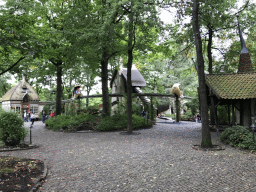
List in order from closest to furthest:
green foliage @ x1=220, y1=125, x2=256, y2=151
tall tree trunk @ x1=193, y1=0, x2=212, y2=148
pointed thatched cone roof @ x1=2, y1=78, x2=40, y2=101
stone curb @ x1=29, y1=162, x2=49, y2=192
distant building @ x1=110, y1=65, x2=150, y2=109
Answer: stone curb @ x1=29, y1=162, x2=49, y2=192 < green foliage @ x1=220, y1=125, x2=256, y2=151 < tall tree trunk @ x1=193, y1=0, x2=212, y2=148 < distant building @ x1=110, y1=65, x2=150, y2=109 < pointed thatched cone roof @ x1=2, y1=78, x2=40, y2=101

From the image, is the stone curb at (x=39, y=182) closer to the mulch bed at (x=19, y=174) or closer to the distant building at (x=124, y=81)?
the mulch bed at (x=19, y=174)

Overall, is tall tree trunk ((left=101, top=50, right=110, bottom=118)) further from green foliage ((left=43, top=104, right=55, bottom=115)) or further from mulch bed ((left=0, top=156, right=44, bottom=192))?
green foliage ((left=43, top=104, right=55, bottom=115))

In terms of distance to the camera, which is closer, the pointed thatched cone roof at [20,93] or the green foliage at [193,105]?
the green foliage at [193,105]

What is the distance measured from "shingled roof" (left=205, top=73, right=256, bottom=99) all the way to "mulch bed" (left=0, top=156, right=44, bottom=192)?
10.1 m

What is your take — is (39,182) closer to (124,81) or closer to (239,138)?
(239,138)

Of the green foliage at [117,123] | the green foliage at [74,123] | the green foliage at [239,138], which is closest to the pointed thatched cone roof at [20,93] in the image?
the green foliage at [74,123]

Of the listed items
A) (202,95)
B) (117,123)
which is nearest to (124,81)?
(117,123)

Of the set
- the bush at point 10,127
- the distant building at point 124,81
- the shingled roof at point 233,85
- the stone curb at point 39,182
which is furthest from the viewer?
the distant building at point 124,81

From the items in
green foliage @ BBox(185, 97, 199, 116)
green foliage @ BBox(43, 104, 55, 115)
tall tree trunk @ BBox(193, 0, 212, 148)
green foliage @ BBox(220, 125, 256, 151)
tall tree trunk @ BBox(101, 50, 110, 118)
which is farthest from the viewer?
green foliage @ BBox(43, 104, 55, 115)

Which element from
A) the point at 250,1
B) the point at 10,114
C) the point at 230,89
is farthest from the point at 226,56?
the point at 10,114

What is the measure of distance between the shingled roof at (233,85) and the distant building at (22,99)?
35918mm

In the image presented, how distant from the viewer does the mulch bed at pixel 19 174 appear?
5.25 meters

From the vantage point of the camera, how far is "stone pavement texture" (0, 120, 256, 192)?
549cm

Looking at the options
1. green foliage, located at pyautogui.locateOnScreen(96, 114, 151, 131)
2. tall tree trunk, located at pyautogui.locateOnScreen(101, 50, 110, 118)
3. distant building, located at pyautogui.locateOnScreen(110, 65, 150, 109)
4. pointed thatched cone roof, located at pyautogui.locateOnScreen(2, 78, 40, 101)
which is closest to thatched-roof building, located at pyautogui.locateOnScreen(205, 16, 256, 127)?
green foliage, located at pyautogui.locateOnScreen(96, 114, 151, 131)
